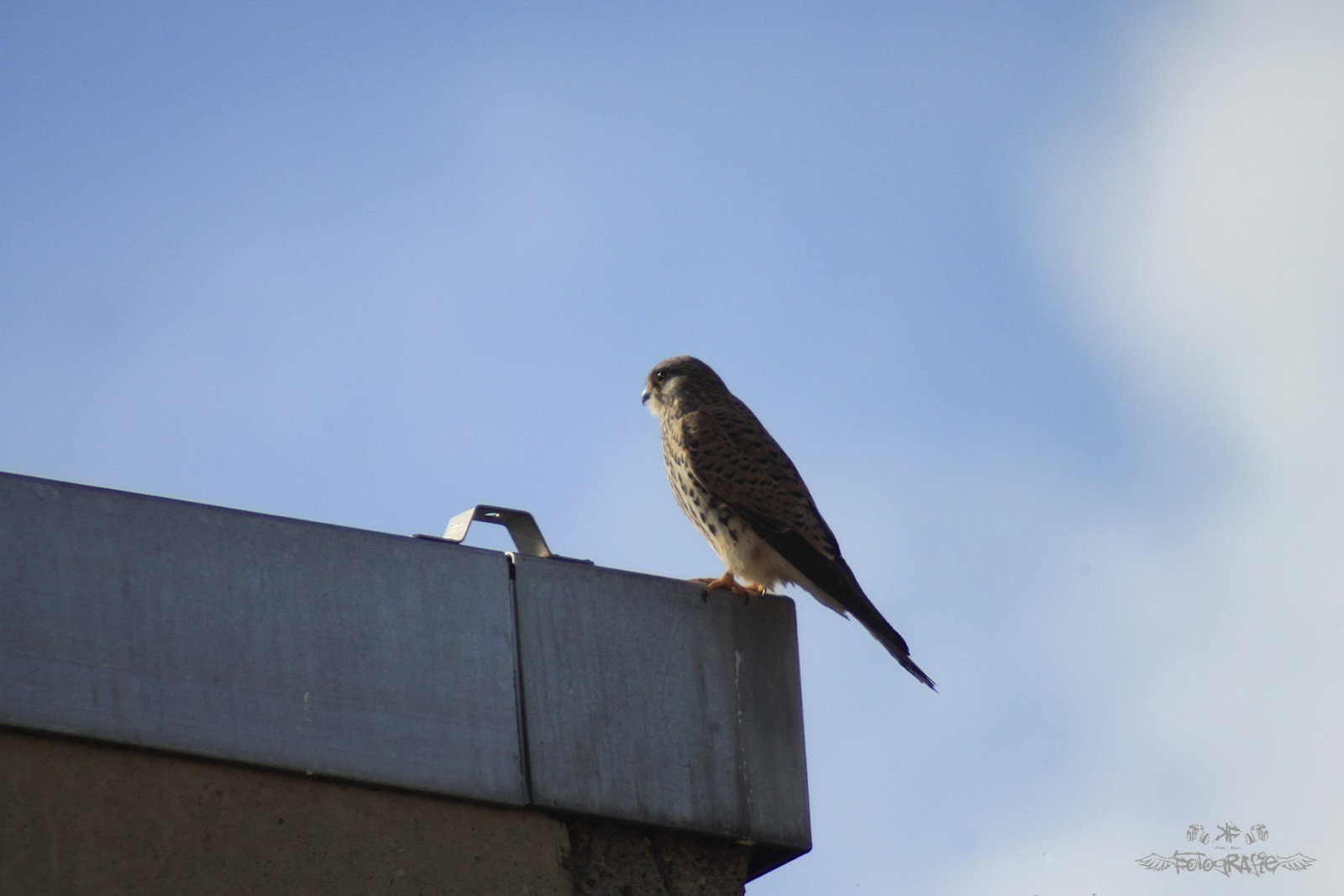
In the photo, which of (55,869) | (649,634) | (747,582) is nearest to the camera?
(55,869)

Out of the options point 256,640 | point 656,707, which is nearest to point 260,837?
point 256,640

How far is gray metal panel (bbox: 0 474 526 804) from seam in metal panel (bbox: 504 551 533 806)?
11 millimetres

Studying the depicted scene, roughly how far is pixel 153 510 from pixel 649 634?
1.03 metres

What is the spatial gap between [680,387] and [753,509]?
111cm

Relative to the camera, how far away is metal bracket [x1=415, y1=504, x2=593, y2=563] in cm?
337

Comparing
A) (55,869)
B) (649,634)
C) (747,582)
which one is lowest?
(55,869)

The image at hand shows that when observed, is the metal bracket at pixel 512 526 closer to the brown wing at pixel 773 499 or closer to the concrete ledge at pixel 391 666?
the concrete ledge at pixel 391 666

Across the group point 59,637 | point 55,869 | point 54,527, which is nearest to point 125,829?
point 55,869

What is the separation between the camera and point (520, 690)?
3.14m

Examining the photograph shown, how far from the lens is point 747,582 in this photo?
5035 millimetres

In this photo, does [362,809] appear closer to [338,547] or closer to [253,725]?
[253,725]

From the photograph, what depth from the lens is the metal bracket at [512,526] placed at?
337 cm

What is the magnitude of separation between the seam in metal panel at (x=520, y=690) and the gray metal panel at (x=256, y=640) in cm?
1

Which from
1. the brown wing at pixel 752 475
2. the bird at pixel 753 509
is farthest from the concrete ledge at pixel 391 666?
the brown wing at pixel 752 475
